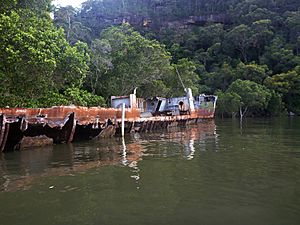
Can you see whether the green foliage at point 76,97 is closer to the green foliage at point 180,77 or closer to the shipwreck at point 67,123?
the shipwreck at point 67,123

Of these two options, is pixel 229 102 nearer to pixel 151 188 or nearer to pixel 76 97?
pixel 76 97

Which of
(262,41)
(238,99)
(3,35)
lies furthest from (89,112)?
(262,41)

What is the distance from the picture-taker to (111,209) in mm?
6344

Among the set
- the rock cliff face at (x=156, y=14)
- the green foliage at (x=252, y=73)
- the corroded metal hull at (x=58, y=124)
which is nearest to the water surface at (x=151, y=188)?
the corroded metal hull at (x=58, y=124)

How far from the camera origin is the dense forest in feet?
56.1

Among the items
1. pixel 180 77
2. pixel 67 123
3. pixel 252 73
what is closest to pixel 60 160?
pixel 67 123

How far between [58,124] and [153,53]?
1791cm

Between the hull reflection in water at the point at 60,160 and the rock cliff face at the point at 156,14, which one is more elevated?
the rock cliff face at the point at 156,14

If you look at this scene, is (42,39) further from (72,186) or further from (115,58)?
(115,58)

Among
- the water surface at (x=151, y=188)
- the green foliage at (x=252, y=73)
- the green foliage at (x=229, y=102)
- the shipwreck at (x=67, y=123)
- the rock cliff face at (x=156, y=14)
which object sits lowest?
the water surface at (x=151, y=188)

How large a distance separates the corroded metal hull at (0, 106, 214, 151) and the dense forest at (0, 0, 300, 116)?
Answer: 2365mm

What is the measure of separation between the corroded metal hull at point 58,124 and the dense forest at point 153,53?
7.76ft

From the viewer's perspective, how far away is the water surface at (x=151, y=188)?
5961mm

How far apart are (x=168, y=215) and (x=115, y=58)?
1034 inches
